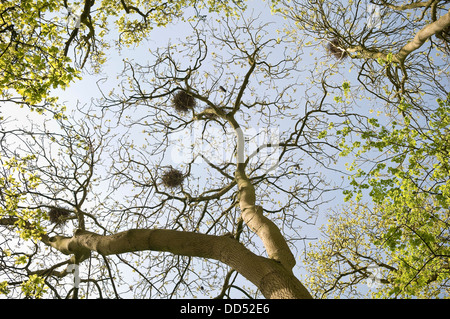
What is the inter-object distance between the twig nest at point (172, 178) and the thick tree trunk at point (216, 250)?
1.96 meters

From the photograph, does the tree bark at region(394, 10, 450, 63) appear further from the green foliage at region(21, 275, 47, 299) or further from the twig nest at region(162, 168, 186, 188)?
the green foliage at region(21, 275, 47, 299)

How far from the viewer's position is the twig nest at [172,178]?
6.13 meters

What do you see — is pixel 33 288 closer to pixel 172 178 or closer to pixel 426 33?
pixel 172 178

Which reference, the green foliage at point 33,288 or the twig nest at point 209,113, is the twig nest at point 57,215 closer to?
the green foliage at point 33,288

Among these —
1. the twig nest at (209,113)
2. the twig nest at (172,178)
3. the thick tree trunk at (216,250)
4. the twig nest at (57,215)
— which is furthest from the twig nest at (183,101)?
the thick tree trunk at (216,250)

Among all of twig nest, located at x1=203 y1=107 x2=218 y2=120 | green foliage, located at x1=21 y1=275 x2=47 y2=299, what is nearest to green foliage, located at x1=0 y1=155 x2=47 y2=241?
green foliage, located at x1=21 y1=275 x2=47 y2=299

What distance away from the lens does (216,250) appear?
3553mm

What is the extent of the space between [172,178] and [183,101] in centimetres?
175

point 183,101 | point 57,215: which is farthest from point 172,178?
point 57,215

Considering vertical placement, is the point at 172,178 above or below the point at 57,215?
above

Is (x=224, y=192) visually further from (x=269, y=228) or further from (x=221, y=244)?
(x=221, y=244)

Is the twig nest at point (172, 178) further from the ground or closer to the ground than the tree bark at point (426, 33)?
closer to the ground

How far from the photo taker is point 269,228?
13.3 feet
